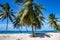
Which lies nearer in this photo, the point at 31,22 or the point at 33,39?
the point at 33,39

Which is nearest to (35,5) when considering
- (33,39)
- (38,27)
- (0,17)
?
(38,27)

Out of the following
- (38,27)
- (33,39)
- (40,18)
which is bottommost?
(33,39)

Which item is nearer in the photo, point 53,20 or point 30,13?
point 30,13

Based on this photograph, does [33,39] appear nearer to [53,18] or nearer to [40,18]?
[40,18]

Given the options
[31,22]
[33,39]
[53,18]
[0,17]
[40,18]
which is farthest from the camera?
[53,18]

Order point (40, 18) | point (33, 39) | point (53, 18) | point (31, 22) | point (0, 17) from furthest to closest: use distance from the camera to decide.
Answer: point (53, 18), point (0, 17), point (40, 18), point (31, 22), point (33, 39)

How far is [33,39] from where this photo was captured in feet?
64.1

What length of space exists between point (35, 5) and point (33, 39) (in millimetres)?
6067

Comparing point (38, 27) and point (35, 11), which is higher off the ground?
point (35, 11)

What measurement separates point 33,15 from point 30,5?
6.01 ft

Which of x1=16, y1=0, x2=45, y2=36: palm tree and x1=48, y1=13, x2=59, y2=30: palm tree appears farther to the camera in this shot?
x1=48, y1=13, x2=59, y2=30: palm tree

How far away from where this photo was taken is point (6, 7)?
32875 millimetres

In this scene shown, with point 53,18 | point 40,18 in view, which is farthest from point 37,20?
point 53,18

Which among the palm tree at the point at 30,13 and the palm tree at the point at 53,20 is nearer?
the palm tree at the point at 30,13
